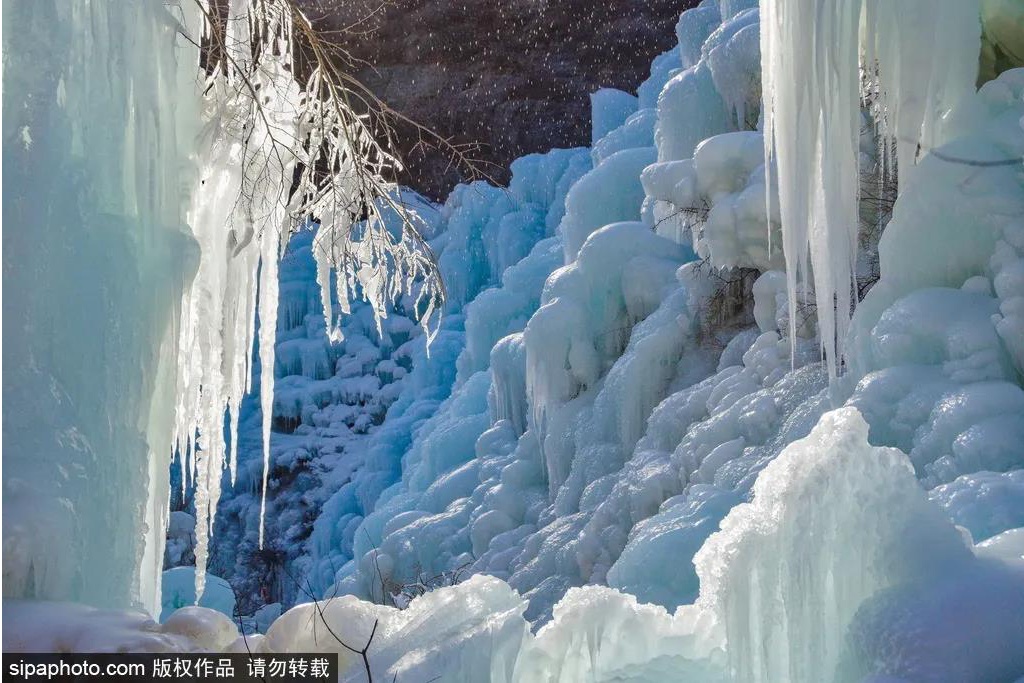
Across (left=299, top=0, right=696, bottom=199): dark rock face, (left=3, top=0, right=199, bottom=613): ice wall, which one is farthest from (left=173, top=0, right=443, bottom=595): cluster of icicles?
(left=299, top=0, right=696, bottom=199): dark rock face

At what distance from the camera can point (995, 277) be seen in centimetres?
489

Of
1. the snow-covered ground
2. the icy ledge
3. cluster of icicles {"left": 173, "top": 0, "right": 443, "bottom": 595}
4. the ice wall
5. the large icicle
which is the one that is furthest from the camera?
the large icicle

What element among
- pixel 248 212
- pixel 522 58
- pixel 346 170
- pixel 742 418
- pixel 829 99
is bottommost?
pixel 248 212

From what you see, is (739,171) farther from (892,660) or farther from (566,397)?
(892,660)

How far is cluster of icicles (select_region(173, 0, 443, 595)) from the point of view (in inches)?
130

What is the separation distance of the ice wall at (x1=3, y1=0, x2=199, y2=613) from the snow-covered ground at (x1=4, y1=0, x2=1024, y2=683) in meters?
0.23

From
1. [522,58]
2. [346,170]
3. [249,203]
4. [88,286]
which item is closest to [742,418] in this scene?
[346,170]

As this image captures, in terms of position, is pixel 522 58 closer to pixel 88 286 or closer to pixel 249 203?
pixel 249 203

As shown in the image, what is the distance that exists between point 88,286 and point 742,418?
3.98 meters

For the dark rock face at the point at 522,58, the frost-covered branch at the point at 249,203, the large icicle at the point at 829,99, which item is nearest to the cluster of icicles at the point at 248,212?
the frost-covered branch at the point at 249,203

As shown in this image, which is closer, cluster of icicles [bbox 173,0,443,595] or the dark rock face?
cluster of icicles [bbox 173,0,443,595]

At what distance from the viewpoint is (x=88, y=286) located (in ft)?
9.43

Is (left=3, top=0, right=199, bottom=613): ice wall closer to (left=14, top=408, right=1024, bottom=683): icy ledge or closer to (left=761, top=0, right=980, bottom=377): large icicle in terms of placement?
(left=14, top=408, right=1024, bottom=683): icy ledge

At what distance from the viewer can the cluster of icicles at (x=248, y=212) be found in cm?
330
